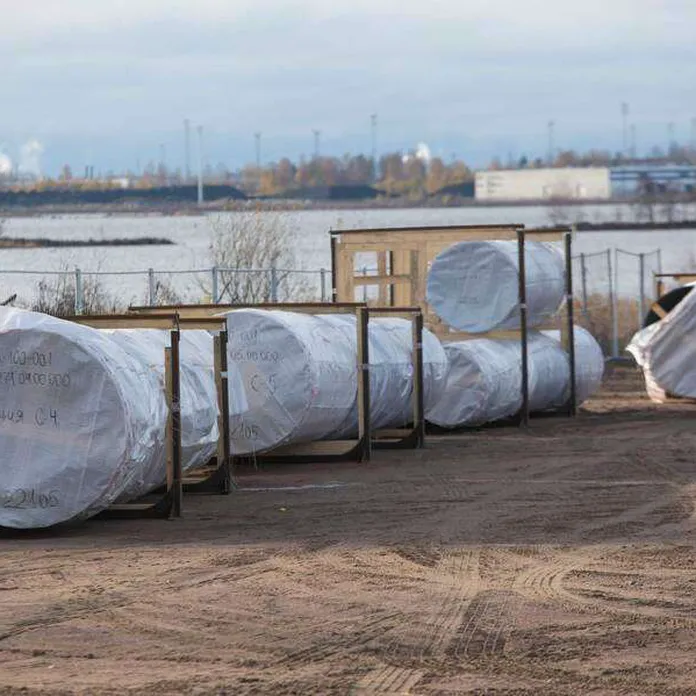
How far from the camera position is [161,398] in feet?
49.1

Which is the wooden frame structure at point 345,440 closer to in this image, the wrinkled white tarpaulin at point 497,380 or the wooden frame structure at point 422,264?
the wrinkled white tarpaulin at point 497,380

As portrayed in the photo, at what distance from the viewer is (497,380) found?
78.9 ft

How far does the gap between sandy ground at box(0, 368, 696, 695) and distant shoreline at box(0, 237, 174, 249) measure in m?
21.2

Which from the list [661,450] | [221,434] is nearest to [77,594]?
[221,434]

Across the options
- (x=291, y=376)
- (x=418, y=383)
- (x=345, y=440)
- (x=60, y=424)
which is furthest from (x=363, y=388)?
(x=60, y=424)

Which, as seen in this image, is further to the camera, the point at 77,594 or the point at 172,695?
the point at 77,594

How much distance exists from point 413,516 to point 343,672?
6265 mm

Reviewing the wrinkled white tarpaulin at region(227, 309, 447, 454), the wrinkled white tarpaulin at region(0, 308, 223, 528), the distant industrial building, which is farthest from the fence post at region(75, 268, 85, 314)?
the distant industrial building

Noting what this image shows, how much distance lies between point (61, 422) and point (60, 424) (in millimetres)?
20

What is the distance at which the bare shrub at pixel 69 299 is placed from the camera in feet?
85.6

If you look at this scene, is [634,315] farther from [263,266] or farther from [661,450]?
[661,450]

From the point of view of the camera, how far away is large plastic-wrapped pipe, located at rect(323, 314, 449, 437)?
20.6 m

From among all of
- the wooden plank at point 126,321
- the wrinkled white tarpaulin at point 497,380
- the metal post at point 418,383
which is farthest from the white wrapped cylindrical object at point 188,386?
the wrinkled white tarpaulin at point 497,380

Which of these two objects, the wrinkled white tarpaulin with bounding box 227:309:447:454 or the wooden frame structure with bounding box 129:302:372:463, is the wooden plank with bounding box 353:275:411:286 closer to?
the wrinkled white tarpaulin with bounding box 227:309:447:454
